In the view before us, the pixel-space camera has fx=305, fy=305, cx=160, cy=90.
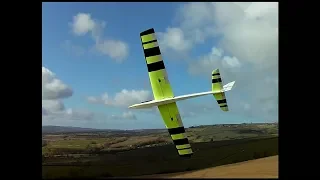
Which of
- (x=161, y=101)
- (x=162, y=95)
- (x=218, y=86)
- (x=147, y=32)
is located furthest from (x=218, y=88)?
(x=147, y=32)

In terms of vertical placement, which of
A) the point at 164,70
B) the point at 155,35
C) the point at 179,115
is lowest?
the point at 179,115

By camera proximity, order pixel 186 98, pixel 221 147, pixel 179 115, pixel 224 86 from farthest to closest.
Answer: pixel 221 147 < pixel 224 86 < pixel 179 115 < pixel 186 98

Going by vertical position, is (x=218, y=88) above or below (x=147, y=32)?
below

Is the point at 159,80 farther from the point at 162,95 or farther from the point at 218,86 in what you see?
the point at 218,86

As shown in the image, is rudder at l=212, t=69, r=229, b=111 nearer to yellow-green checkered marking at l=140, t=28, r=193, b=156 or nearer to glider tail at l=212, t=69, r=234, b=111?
glider tail at l=212, t=69, r=234, b=111

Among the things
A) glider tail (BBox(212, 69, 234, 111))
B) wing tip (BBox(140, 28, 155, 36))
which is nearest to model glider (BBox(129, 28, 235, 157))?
wing tip (BBox(140, 28, 155, 36))
